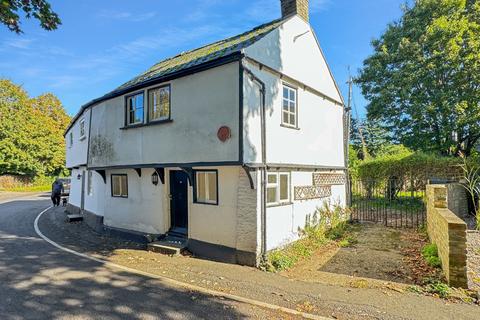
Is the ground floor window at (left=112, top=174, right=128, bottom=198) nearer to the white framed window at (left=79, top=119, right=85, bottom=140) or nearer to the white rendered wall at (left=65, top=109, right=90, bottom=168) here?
the white rendered wall at (left=65, top=109, right=90, bottom=168)

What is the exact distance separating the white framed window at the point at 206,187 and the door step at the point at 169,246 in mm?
1627

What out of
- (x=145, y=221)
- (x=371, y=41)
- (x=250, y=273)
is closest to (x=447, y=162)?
(x=371, y=41)

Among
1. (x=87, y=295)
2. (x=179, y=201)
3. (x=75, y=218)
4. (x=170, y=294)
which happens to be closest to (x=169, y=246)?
(x=179, y=201)

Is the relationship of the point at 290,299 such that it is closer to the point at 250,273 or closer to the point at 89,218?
the point at 250,273

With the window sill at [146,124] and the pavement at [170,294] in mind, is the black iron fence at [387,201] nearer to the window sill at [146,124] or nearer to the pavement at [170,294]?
the pavement at [170,294]

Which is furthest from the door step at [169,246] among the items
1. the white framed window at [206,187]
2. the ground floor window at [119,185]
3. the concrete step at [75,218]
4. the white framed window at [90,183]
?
the concrete step at [75,218]

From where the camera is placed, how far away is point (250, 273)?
788cm

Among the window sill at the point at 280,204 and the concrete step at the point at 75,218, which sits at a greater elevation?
the window sill at the point at 280,204

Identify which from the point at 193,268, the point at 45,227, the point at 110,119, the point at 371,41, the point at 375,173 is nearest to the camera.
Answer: the point at 193,268

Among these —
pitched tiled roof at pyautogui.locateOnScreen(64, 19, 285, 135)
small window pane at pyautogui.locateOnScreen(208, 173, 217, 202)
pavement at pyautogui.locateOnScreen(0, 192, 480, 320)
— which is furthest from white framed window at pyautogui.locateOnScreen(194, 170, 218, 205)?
pitched tiled roof at pyautogui.locateOnScreen(64, 19, 285, 135)

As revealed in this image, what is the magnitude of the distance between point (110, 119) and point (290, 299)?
10.4 metres

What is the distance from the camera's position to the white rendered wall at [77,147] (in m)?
16.1

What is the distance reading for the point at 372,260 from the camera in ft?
29.2

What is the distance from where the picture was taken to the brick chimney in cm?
1174
